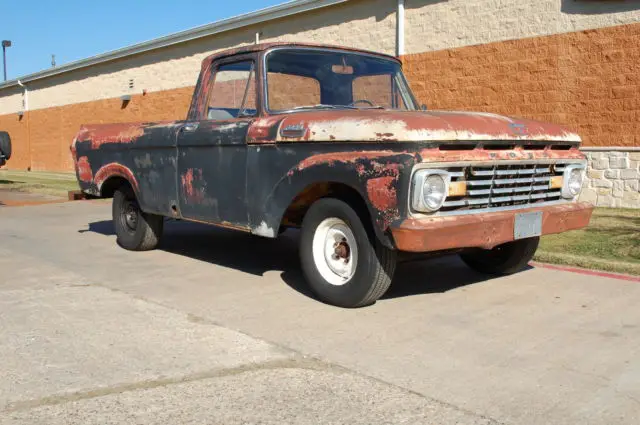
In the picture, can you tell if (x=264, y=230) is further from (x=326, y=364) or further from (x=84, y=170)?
(x=84, y=170)

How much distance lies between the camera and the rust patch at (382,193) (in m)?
4.51

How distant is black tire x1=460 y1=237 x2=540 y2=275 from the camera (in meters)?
6.13

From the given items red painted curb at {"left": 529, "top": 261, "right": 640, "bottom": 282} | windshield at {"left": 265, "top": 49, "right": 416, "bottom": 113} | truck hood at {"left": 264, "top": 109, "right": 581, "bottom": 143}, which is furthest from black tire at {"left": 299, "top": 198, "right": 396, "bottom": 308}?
red painted curb at {"left": 529, "top": 261, "right": 640, "bottom": 282}

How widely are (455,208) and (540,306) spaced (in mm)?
1092

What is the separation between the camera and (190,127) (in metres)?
6.40

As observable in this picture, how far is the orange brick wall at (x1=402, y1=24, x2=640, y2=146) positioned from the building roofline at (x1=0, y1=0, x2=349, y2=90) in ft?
12.0

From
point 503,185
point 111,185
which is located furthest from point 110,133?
point 503,185

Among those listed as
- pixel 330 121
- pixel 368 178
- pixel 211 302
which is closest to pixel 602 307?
pixel 368 178

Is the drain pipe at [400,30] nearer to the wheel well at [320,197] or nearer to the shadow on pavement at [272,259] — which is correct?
the shadow on pavement at [272,259]

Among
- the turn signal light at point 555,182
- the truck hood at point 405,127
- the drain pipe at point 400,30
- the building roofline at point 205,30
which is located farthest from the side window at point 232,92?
the building roofline at point 205,30

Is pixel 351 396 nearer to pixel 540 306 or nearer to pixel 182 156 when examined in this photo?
pixel 540 306

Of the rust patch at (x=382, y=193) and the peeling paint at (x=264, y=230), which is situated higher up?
the rust patch at (x=382, y=193)

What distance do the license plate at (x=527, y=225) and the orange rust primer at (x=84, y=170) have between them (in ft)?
16.4

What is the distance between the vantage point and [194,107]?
21.6 feet
